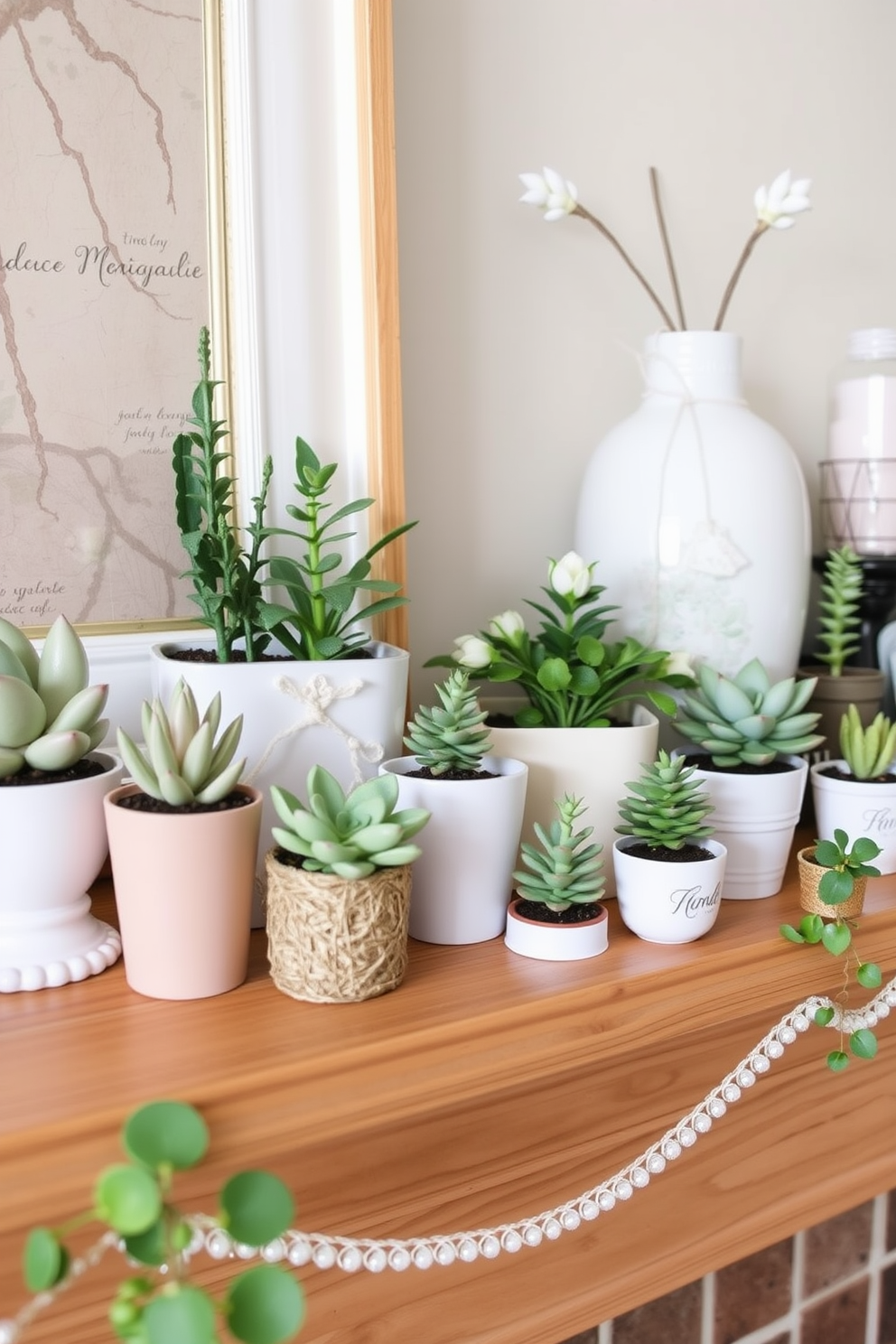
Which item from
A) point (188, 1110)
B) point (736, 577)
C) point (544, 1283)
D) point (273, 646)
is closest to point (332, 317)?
point (273, 646)

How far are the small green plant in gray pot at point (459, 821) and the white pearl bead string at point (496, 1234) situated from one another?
0.47 feet

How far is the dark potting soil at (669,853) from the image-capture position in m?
0.56

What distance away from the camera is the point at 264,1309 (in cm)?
35

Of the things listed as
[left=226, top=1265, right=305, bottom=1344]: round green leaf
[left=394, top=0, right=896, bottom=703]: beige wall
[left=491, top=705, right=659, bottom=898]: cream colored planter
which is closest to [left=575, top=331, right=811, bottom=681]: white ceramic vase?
[left=394, top=0, right=896, bottom=703]: beige wall

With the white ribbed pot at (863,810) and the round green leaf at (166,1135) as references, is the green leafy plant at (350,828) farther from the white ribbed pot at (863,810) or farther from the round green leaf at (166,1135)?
the white ribbed pot at (863,810)

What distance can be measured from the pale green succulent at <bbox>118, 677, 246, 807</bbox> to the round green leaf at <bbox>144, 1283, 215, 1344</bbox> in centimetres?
20

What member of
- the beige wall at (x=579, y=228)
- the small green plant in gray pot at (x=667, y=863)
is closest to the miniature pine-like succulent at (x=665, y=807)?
the small green plant in gray pot at (x=667, y=863)

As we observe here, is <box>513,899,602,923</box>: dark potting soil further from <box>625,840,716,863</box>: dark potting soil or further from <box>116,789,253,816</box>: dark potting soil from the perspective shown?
<box>116,789,253,816</box>: dark potting soil

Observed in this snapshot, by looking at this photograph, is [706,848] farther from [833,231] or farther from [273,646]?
[833,231]

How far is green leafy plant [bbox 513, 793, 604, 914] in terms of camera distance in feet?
1.76

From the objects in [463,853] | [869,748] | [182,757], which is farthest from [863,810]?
[182,757]

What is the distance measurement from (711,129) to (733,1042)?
2.25 feet

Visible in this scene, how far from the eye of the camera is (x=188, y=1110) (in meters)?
0.39

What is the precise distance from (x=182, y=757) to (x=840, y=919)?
0.36 m
